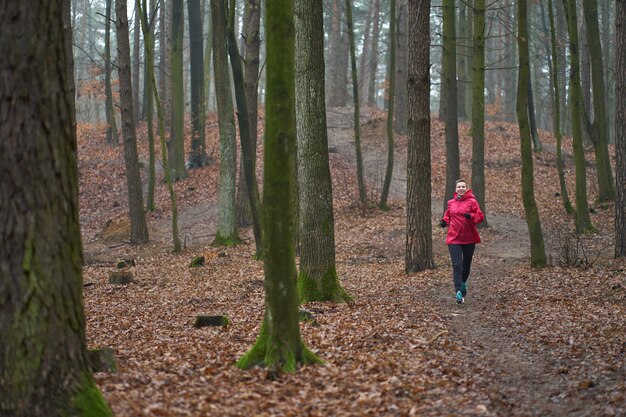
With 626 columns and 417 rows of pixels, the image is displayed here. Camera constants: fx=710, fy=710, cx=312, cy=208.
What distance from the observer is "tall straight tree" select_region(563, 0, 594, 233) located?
675 inches

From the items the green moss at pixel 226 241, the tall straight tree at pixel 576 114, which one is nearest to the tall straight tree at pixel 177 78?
the green moss at pixel 226 241

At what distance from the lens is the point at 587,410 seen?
585 cm

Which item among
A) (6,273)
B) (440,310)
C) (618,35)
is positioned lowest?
(440,310)

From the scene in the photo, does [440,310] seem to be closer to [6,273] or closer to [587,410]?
[587,410]

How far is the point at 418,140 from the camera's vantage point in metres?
13.9

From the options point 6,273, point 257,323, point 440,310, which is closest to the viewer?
point 6,273

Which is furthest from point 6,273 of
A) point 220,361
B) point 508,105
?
point 508,105

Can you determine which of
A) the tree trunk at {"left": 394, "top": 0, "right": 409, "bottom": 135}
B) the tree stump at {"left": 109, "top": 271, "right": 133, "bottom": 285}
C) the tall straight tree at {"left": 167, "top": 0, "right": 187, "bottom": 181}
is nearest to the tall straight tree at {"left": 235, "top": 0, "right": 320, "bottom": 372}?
the tree stump at {"left": 109, "top": 271, "right": 133, "bottom": 285}

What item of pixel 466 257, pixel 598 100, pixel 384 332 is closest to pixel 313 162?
pixel 384 332

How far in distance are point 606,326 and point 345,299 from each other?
371 cm

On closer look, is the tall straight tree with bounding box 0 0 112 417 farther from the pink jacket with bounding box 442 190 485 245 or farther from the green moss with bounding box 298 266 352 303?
the pink jacket with bounding box 442 190 485 245

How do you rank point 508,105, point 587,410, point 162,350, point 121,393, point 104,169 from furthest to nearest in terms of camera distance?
point 508,105, point 104,169, point 162,350, point 587,410, point 121,393

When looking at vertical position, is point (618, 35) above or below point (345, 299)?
above

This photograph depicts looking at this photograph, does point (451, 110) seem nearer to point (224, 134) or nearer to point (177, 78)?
point (224, 134)
